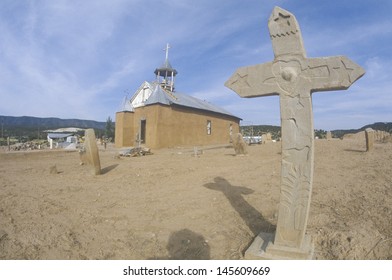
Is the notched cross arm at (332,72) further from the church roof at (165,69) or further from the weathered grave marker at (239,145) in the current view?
the church roof at (165,69)

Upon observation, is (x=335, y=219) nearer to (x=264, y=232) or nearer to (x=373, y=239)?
(x=373, y=239)

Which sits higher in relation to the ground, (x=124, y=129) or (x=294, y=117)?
(x=124, y=129)

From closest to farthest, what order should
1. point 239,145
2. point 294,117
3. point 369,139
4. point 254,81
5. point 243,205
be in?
point 294,117 → point 254,81 → point 243,205 → point 369,139 → point 239,145

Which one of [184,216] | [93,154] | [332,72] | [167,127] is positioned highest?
[167,127]

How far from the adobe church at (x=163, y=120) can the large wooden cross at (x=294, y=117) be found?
1861 cm

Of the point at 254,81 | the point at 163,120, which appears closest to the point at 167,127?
the point at 163,120

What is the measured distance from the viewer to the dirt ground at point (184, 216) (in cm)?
347

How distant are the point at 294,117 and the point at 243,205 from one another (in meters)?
2.41

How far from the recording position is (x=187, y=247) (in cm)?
370

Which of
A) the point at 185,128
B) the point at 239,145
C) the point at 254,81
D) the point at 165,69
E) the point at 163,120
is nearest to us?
the point at 254,81

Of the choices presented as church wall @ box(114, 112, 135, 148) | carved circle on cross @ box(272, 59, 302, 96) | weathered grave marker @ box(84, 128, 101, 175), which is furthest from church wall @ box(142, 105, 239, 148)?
carved circle on cross @ box(272, 59, 302, 96)

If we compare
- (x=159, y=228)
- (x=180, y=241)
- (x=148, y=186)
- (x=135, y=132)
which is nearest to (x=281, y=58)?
(x=180, y=241)

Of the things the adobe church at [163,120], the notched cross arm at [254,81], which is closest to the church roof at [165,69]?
the adobe church at [163,120]

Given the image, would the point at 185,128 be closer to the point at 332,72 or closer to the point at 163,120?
the point at 163,120
